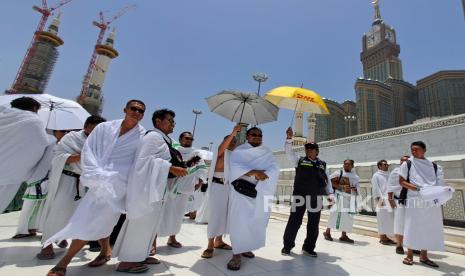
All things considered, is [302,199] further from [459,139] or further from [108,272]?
[459,139]

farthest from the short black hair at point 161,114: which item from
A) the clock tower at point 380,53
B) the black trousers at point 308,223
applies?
the clock tower at point 380,53

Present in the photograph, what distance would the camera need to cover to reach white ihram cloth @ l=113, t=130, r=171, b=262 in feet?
8.77

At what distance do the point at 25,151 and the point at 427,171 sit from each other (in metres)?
5.30

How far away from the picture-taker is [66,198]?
3.29 metres

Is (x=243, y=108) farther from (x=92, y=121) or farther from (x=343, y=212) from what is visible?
(x=343, y=212)

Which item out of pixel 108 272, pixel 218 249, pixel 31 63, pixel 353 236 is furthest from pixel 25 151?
pixel 31 63

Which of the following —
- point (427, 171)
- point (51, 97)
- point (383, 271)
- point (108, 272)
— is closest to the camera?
point (108, 272)

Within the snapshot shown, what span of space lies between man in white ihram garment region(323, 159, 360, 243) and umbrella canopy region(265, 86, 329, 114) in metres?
1.75

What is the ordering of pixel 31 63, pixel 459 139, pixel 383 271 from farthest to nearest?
pixel 31 63 < pixel 459 139 < pixel 383 271

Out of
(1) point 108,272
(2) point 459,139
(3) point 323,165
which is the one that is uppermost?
(2) point 459,139

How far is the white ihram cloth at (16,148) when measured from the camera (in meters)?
2.93

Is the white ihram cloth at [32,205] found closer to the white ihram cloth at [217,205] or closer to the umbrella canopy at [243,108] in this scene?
the white ihram cloth at [217,205]

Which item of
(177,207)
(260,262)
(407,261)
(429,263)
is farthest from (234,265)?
(429,263)

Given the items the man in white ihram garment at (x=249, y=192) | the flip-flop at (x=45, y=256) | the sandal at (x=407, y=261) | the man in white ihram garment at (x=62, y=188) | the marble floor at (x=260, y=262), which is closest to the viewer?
the marble floor at (x=260, y=262)
